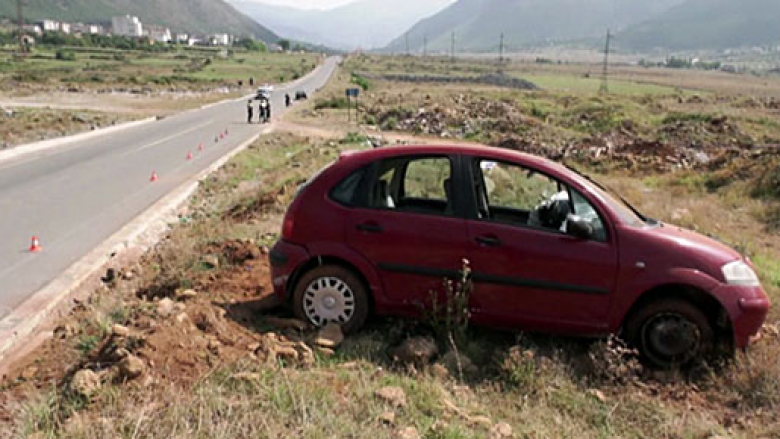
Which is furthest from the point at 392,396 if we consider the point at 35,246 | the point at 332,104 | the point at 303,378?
the point at 332,104

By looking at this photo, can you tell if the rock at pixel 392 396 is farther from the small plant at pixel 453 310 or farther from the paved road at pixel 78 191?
the paved road at pixel 78 191

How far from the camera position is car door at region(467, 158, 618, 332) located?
17.6 ft

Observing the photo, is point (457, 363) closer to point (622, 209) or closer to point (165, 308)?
point (622, 209)

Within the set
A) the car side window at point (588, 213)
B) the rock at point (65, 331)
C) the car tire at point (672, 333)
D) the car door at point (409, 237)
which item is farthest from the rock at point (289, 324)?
the car tire at point (672, 333)

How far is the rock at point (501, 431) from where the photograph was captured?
4180 millimetres

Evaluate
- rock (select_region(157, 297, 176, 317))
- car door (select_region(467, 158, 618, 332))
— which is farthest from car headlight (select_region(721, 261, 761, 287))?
rock (select_region(157, 297, 176, 317))

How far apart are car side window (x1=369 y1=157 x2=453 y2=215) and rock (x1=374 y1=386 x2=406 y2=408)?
166cm

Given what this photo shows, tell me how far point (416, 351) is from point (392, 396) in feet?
2.71

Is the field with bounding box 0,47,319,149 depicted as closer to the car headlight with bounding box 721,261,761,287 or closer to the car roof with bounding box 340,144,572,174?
the car roof with bounding box 340,144,572,174

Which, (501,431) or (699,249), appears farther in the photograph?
(699,249)

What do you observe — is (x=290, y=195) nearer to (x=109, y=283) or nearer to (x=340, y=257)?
(x=109, y=283)

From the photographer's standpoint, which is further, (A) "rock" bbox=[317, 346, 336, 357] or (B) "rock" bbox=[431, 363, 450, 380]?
(A) "rock" bbox=[317, 346, 336, 357]

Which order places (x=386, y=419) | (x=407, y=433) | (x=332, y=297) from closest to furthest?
(x=407, y=433)
(x=386, y=419)
(x=332, y=297)

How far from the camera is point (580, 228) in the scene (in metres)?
5.32
